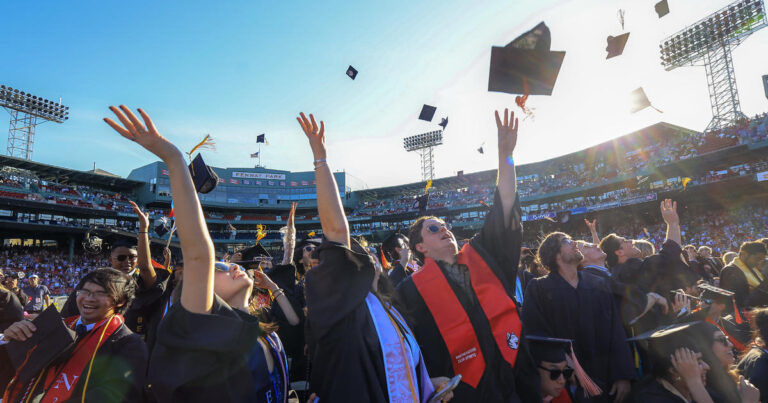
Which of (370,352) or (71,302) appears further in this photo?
(71,302)

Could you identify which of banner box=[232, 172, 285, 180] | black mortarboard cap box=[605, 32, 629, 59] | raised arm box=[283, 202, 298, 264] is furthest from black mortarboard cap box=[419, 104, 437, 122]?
banner box=[232, 172, 285, 180]

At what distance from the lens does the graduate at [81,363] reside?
227 centimetres

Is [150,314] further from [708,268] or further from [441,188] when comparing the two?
[441,188]

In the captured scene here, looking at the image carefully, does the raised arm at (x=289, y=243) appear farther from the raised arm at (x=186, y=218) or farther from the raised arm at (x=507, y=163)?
the raised arm at (x=186, y=218)

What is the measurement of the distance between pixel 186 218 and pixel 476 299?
1.82 metres

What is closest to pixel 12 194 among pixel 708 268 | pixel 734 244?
pixel 708 268

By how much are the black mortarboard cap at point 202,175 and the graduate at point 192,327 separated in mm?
2820

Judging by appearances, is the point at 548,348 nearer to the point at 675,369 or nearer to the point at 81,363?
the point at 675,369

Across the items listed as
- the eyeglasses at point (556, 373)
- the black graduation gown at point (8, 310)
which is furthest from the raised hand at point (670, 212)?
the black graduation gown at point (8, 310)

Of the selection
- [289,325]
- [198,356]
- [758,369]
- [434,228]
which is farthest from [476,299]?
[758,369]

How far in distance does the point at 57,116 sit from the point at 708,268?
5526cm

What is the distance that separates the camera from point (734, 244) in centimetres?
2336

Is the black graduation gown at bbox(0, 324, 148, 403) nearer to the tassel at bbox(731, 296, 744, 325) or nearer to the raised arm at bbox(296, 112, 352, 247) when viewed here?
the raised arm at bbox(296, 112, 352, 247)

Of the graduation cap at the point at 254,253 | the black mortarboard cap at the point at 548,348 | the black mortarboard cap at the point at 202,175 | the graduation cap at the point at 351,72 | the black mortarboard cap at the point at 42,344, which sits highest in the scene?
the graduation cap at the point at 351,72
